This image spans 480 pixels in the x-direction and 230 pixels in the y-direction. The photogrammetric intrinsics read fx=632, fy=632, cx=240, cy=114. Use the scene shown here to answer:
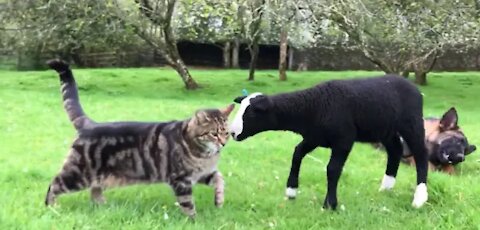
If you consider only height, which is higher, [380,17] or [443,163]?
[380,17]

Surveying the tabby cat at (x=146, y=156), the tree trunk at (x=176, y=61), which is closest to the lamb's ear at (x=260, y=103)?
the tabby cat at (x=146, y=156)

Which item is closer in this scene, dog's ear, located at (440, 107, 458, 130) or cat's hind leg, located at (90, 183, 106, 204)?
cat's hind leg, located at (90, 183, 106, 204)

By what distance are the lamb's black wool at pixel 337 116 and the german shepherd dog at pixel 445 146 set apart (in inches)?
69.9

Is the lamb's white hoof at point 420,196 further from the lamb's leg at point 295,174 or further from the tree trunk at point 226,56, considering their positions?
the tree trunk at point 226,56

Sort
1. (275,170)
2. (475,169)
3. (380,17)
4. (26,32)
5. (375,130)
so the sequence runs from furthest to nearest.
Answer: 1. (26,32)
2. (380,17)
3. (475,169)
4. (275,170)
5. (375,130)

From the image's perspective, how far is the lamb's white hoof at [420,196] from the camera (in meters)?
7.02

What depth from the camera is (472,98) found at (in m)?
21.8

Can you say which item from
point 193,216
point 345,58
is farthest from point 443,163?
point 345,58

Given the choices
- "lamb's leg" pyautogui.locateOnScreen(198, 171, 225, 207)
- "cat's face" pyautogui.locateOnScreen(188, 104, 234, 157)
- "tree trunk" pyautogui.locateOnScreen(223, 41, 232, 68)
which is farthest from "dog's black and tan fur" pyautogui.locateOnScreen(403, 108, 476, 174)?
"tree trunk" pyautogui.locateOnScreen(223, 41, 232, 68)

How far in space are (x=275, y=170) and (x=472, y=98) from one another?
14942 mm

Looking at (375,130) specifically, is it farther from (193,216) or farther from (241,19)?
(241,19)

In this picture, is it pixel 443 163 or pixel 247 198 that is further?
pixel 443 163

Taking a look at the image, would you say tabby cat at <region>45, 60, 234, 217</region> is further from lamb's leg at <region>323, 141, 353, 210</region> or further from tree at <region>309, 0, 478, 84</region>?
tree at <region>309, 0, 478, 84</region>

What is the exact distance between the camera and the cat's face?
6375 mm
